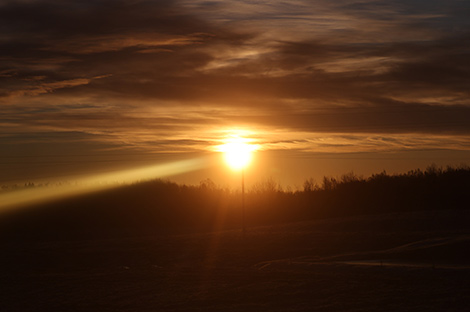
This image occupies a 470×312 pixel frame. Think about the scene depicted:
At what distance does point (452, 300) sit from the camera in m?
18.0

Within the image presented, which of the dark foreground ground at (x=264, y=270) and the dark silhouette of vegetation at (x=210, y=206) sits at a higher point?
the dark silhouette of vegetation at (x=210, y=206)

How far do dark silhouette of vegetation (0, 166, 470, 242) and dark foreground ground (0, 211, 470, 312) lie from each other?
917 cm

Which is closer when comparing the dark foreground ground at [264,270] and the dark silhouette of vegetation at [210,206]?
the dark foreground ground at [264,270]

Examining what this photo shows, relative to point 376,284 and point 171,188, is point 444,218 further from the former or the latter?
point 171,188

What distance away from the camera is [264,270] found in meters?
27.5

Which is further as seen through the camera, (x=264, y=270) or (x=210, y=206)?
(x=210, y=206)

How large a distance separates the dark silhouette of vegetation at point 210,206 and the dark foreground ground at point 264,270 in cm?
917

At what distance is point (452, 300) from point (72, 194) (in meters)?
53.5

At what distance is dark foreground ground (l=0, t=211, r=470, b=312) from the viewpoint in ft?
65.4

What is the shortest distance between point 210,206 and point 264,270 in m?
36.7

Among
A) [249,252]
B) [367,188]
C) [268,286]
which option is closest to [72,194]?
[367,188]

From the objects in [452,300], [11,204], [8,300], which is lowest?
[452,300]

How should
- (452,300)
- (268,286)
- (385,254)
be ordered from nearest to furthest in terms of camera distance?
(452,300) < (268,286) < (385,254)

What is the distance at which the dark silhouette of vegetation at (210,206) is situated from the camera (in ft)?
181
